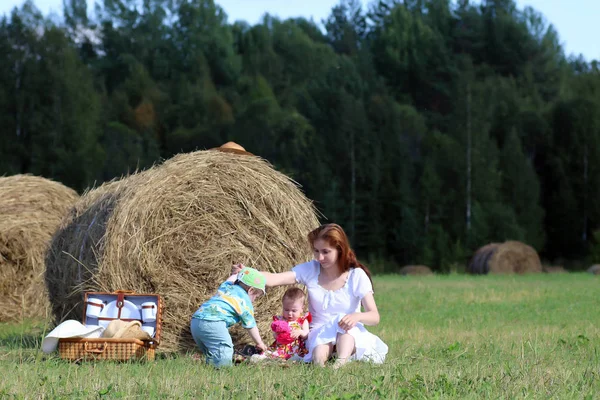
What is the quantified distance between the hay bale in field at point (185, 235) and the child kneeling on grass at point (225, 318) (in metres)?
0.99

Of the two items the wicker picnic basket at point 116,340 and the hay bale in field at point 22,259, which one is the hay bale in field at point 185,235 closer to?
the wicker picnic basket at point 116,340

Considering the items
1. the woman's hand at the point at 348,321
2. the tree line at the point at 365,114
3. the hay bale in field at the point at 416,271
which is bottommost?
the hay bale in field at the point at 416,271

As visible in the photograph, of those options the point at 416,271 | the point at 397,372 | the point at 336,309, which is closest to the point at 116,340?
the point at 336,309

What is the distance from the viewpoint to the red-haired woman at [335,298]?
23.6 feet

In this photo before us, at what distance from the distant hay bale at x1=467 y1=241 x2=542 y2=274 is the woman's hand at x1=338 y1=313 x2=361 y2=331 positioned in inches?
688

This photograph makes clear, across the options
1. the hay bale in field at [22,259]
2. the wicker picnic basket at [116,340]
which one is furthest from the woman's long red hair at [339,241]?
the hay bale in field at [22,259]

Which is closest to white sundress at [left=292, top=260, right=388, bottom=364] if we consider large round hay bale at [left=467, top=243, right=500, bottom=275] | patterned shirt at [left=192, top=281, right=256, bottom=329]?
patterned shirt at [left=192, top=281, right=256, bottom=329]

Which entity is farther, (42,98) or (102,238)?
(42,98)

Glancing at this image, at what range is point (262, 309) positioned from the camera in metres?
8.76

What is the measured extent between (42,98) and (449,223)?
17.6m

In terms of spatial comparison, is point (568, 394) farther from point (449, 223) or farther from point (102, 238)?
point (449, 223)

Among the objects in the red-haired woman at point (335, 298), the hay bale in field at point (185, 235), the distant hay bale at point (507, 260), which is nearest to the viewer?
the red-haired woman at point (335, 298)

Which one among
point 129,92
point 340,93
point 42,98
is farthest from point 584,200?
point 42,98

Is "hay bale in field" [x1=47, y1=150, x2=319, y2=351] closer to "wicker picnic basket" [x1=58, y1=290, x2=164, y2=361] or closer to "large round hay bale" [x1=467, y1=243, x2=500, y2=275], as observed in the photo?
"wicker picnic basket" [x1=58, y1=290, x2=164, y2=361]
